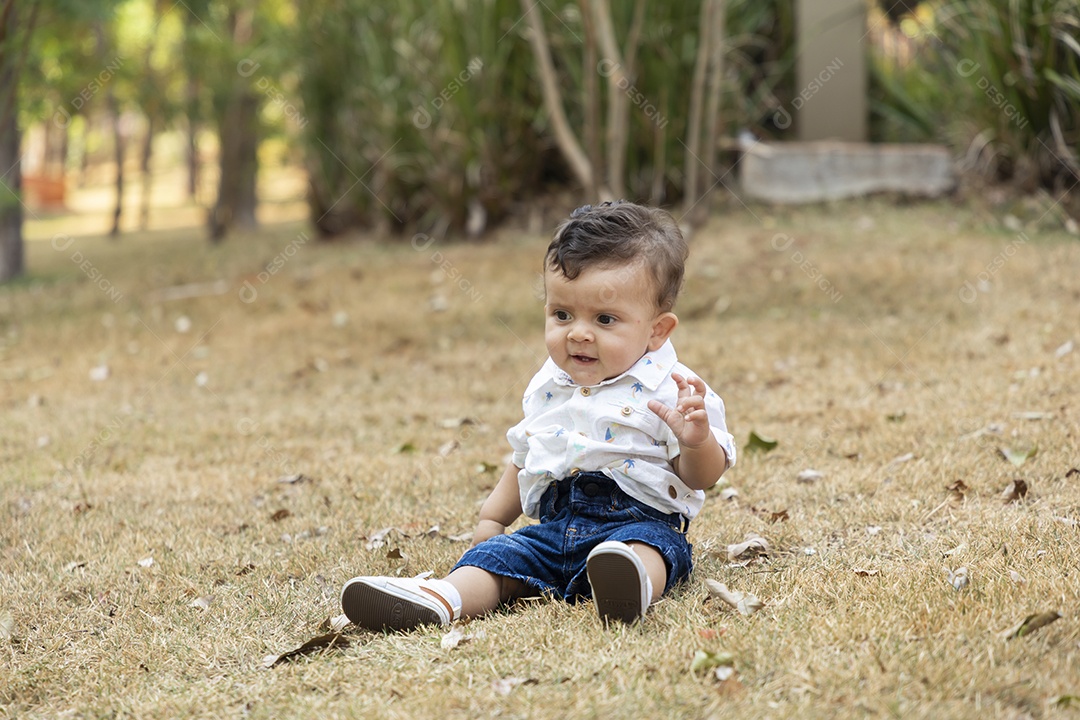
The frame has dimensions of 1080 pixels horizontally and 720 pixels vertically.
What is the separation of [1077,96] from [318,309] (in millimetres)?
5108

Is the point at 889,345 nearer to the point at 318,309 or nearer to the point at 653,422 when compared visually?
the point at 653,422

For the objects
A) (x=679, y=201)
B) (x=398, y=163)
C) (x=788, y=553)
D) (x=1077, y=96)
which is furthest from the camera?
(x=398, y=163)

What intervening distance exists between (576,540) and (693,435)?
0.42 meters

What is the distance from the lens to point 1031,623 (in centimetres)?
228

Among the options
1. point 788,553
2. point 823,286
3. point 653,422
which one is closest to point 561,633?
point 653,422

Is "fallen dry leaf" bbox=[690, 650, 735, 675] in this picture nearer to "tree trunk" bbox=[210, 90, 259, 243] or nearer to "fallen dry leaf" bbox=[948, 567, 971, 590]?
"fallen dry leaf" bbox=[948, 567, 971, 590]

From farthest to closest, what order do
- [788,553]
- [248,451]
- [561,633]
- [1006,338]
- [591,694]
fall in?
[1006,338] → [248,451] → [788,553] → [561,633] → [591,694]

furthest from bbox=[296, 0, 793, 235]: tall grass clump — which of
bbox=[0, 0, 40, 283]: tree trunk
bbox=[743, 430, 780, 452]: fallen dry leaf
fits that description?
bbox=[743, 430, 780, 452]: fallen dry leaf

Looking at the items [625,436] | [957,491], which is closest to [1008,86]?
[957,491]

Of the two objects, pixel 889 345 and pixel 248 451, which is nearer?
pixel 248 451

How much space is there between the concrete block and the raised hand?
657 centimetres

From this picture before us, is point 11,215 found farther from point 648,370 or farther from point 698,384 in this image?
point 698,384

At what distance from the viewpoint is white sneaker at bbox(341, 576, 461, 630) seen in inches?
102

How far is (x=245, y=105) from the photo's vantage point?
1424 centimetres
